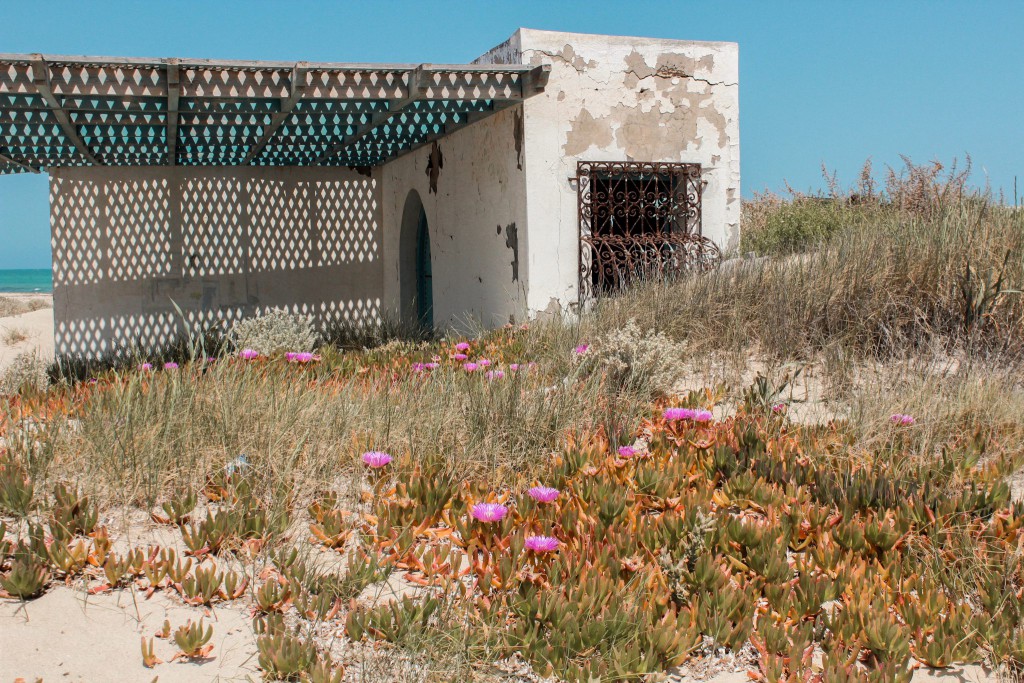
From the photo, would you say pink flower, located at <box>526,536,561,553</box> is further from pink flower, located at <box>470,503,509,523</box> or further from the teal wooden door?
the teal wooden door

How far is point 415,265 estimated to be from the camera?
1203 cm

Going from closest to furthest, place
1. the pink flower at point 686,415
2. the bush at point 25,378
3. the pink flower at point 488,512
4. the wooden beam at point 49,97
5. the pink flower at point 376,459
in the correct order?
the pink flower at point 488,512 < the pink flower at point 376,459 < the pink flower at point 686,415 < the bush at point 25,378 < the wooden beam at point 49,97

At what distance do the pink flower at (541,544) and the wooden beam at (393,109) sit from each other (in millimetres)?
5572

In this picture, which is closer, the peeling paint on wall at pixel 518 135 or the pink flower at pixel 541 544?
the pink flower at pixel 541 544

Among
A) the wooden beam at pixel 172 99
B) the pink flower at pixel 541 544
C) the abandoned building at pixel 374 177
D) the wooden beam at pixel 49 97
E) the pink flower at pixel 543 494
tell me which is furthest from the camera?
the abandoned building at pixel 374 177

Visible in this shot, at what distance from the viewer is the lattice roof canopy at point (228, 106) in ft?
23.7

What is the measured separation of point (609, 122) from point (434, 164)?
295cm

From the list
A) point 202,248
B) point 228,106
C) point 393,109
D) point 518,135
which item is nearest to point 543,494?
point 518,135

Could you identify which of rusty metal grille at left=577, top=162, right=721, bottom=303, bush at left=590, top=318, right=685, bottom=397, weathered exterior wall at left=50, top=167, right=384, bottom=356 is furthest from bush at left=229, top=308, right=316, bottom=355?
weathered exterior wall at left=50, top=167, right=384, bottom=356

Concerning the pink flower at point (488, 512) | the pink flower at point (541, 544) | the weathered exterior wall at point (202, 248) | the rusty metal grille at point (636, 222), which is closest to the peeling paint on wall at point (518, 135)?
the rusty metal grille at point (636, 222)

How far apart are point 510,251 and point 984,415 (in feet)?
15.9

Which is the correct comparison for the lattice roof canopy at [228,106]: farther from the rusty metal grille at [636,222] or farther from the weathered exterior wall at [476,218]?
the rusty metal grille at [636,222]

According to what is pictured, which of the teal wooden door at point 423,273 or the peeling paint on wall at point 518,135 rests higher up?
the peeling paint on wall at point 518,135

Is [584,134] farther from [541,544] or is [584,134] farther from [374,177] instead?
[541,544]
